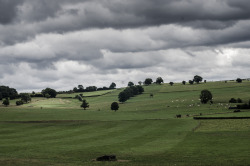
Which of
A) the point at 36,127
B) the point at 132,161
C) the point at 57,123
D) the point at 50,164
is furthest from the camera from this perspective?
the point at 57,123

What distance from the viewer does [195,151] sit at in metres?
46.3

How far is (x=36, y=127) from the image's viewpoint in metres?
87.0

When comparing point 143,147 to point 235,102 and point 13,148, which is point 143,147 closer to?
point 13,148

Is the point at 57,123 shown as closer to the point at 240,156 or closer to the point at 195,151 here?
the point at 195,151

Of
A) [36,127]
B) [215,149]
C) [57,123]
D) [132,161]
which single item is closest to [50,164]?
[132,161]

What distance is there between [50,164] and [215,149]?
25.0 metres

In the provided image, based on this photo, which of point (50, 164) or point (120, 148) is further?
point (120, 148)

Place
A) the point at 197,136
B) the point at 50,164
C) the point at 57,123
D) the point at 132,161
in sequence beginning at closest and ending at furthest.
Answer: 1. the point at 50,164
2. the point at 132,161
3. the point at 197,136
4. the point at 57,123

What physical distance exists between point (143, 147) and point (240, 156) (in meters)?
16.0


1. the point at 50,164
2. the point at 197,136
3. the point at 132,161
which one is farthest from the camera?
the point at 197,136

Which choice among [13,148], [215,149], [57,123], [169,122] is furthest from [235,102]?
[13,148]

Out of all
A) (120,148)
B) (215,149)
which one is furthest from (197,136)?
(120,148)

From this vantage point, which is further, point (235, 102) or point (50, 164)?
point (235, 102)

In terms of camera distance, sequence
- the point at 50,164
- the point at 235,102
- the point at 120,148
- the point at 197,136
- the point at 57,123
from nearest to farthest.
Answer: the point at 50,164 < the point at 120,148 < the point at 197,136 < the point at 57,123 < the point at 235,102
